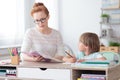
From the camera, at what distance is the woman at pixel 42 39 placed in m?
2.96

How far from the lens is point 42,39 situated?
3.06m

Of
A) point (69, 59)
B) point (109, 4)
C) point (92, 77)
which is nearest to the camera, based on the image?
point (92, 77)

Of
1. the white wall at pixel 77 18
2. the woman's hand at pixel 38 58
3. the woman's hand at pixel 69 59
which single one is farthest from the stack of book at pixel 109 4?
the woman's hand at pixel 38 58

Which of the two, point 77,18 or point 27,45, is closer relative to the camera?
point 27,45

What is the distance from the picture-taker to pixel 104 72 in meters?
2.50

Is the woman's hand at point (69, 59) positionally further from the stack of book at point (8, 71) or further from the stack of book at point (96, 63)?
the stack of book at point (8, 71)

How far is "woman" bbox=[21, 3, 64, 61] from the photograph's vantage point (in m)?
2.96

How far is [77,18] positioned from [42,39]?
269cm

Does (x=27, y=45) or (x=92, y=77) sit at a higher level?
(x=27, y=45)

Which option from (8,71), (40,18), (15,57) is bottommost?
(8,71)

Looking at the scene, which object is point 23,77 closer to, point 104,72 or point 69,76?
point 69,76

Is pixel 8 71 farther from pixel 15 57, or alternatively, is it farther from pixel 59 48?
pixel 59 48

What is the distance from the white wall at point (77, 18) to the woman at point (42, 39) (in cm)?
255

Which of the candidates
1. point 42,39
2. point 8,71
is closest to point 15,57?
point 8,71
